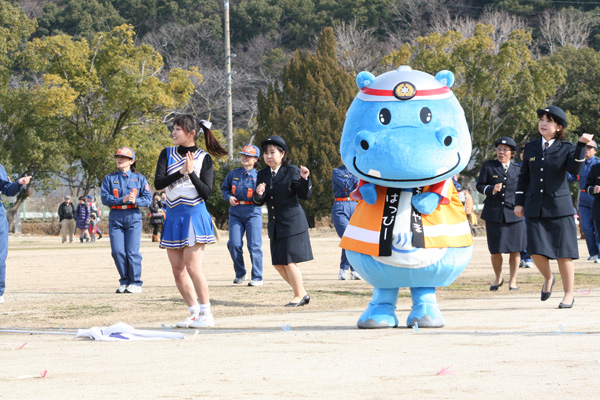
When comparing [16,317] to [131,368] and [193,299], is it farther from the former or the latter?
[131,368]

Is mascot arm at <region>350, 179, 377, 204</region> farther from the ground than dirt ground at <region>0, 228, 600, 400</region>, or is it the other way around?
mascot arm at <region>350, 179, 377, 204</region>

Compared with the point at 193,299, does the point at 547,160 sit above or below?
above

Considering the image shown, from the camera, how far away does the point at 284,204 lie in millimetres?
10875

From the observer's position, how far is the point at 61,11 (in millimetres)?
79188

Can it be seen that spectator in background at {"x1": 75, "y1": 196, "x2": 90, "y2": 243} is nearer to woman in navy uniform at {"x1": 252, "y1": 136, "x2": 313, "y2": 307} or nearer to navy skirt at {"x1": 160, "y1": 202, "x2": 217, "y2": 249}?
woman in navy uniform at {"x1": 252, "y1": 136, "x2": 313, "y2": 307}

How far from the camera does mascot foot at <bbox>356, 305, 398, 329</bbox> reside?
792 centimetres

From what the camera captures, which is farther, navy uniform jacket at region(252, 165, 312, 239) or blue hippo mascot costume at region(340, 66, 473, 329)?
navy uniform jacket at region(252, 165, 312, 239)

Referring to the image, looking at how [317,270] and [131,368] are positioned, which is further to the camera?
[317,270]

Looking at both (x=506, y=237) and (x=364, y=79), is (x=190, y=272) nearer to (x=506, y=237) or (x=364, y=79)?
(x=364, y=79)

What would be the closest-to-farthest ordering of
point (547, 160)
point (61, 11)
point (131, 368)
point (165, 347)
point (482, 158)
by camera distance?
point (131, 368) → point (165, 347) → point (547, 160) → point (482, 158) → point (61, 11)

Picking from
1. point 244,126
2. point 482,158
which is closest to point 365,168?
point 482,158

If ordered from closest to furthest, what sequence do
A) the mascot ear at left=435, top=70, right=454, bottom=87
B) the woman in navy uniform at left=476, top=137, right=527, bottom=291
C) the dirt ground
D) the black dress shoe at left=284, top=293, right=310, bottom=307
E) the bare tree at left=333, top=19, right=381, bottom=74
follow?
1. the dirt ground
2. the mascot ear at left=435, top=70, right=454, bottom=87
3. the black dress shoe at left=284, top=293, right=310, bottom=307
4. the woman in navy uniform at left=476, top=137, right=527, bottom=291
5. the bare tree at left=333, top=19, right=381, bottom=74

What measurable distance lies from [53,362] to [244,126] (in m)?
59.6

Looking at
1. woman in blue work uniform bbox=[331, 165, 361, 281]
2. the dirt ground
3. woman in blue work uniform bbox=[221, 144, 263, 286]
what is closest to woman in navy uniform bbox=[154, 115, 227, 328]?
the dirt ground
